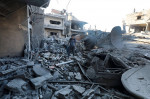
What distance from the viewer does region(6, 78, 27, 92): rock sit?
288cm

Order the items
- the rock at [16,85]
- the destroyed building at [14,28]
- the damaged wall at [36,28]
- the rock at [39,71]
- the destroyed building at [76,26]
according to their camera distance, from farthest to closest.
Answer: the destroyed building at [76,26]
the damaged wall at [36,28]
the destroyed building at [14,28]
the rock at [39,71]
the rock at [16,85]

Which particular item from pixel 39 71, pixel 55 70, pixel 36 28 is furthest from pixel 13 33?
pixel 36 28

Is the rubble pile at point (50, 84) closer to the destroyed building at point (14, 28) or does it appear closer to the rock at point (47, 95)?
the rock at point (47, 95)

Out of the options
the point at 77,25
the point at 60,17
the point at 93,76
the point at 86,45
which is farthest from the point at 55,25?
the point at 93,76

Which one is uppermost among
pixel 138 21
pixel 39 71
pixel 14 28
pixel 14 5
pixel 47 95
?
pixel 138 21

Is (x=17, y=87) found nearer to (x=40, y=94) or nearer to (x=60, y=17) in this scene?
(x=40, y=94)

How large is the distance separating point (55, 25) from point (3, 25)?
16200mm

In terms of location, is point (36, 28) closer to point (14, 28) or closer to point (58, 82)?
point (14, 28)

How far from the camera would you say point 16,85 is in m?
3.00

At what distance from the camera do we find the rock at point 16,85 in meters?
2.88

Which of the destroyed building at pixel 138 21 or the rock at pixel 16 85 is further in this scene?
the destroyed building at pixel 138 21

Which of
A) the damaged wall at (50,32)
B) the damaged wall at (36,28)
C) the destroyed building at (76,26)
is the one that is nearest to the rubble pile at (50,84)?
the damaged wall at (36,28)

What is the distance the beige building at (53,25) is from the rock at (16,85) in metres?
17.2

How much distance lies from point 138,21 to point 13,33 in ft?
89.0
